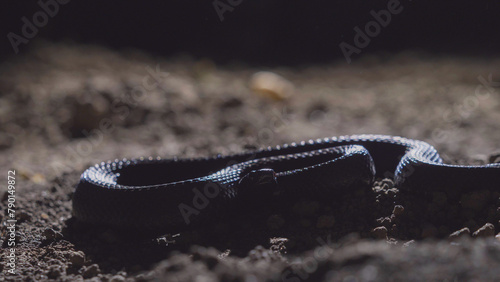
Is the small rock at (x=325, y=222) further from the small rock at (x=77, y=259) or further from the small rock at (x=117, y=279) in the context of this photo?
the small rock at (x=77, y=259)

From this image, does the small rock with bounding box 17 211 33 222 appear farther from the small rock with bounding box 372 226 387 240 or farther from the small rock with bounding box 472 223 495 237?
the small rock with bounding box 472 223 495 237

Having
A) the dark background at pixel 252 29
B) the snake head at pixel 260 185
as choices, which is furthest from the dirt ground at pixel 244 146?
the dark background at pixel 252 29

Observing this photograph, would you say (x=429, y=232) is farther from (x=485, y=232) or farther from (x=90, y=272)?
(x=90, y=272)

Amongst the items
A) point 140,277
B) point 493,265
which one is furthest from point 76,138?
point 493,265

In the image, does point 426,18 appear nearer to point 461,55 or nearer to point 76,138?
point 461,55

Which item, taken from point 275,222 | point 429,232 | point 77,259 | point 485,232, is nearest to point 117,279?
point 77,259

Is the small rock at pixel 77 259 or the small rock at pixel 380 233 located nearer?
the small rock at pixel 77 259
